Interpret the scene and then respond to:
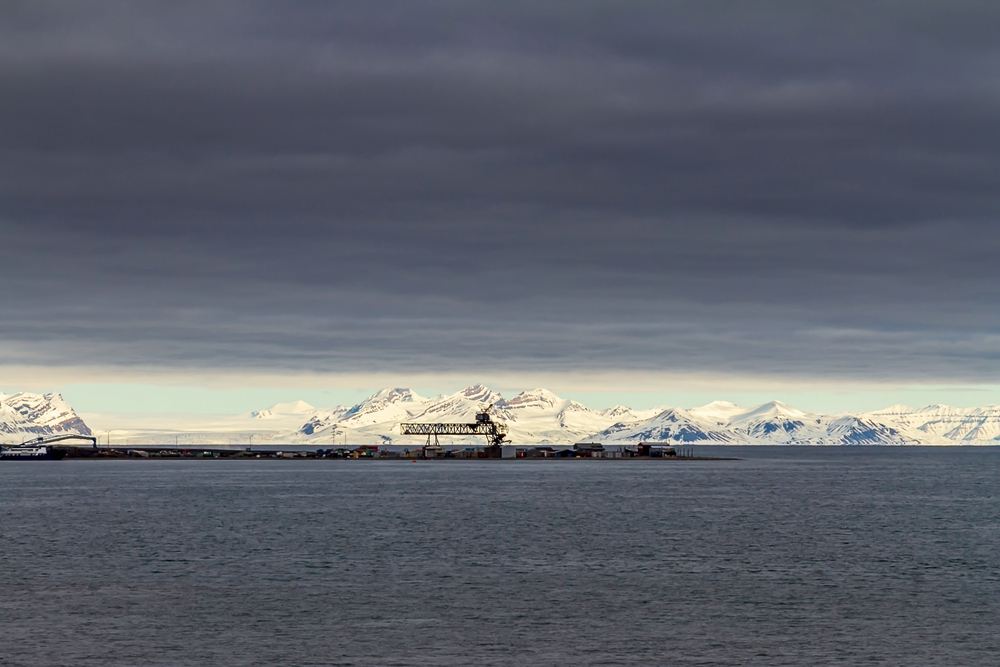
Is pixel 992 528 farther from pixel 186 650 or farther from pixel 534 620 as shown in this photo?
pixel 186 650

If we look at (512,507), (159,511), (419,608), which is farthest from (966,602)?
(159,511)

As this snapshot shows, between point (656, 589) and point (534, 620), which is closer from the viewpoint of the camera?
point (534, 620)

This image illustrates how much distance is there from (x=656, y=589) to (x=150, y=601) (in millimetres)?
33772

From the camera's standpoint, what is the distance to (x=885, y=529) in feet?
442

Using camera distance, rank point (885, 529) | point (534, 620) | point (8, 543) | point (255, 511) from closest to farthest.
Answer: point (534, 620), point (8, 543), point (885, 529), point (255, 511)

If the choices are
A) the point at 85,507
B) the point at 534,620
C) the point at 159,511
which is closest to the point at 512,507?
the point at 159,511

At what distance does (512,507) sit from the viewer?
17488 centimetres

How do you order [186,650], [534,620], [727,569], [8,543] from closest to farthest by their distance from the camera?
[186,650] → [534,620] → [727,569] → [8,543]

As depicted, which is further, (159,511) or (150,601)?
(159,511)

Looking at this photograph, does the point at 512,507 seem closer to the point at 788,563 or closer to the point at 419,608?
the point at 788,563

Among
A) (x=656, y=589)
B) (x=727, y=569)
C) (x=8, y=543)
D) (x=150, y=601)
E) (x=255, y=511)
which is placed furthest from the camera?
(x=255, y=511)

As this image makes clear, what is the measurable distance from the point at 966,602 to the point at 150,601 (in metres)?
52.3

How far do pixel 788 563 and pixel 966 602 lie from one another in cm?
2326

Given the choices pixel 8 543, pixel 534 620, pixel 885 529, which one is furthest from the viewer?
pixel 885 529
